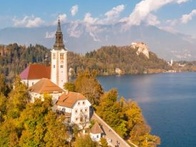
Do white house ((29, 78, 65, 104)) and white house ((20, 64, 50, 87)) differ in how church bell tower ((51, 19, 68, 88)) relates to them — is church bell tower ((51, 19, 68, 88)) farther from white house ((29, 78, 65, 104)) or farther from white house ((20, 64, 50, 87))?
white house ((29, 78, 65, 104))

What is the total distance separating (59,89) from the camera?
48188mm

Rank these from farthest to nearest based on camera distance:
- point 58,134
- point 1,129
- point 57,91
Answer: point 57,91 < point 1,129 < point 58,134

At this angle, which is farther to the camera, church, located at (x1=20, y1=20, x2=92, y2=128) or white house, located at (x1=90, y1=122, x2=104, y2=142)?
church, located at (x1=20, y1=20, x2=92, y2=128)

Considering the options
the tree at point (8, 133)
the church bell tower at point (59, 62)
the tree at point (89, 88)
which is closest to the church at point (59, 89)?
the church bell tower at point (59, 62)

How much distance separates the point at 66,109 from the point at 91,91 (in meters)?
10.3

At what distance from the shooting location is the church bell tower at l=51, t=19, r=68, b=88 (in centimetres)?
5403

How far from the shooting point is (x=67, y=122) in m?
42.7

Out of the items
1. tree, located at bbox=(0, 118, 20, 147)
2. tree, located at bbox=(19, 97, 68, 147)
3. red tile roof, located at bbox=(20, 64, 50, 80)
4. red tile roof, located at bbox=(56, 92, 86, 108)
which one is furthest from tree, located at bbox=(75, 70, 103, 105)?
tree, located at bbox=(0, 118, 20, 147)

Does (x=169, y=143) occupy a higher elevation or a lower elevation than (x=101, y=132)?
lower

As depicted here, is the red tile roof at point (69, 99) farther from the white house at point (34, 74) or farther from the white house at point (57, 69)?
the white house at point (34, 74)

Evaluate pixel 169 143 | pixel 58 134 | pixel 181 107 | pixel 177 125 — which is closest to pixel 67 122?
pixel 58 134

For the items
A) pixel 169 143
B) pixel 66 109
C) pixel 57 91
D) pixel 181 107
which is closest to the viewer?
pixel 66 109

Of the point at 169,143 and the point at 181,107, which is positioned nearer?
the point at 169,143

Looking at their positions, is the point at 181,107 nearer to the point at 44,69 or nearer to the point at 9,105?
the point at 44,69
